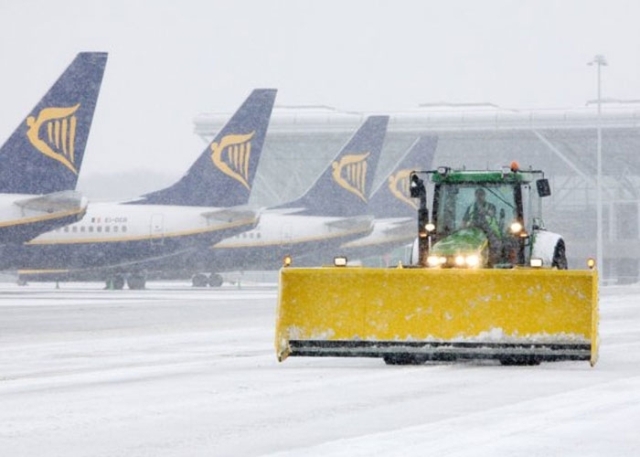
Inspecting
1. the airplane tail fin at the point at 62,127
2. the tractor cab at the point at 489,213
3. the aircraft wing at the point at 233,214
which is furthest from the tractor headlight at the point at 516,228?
the aircraft wing at the point at 233,214

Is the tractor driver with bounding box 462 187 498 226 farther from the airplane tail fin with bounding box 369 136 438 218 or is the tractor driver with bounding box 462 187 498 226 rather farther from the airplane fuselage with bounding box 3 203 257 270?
the airplane tail fin with bounding box 369 136 438 218

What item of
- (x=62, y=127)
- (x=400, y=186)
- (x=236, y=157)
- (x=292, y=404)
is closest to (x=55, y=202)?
(x=62, y=127)

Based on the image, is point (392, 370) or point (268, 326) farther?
point (268, 326)

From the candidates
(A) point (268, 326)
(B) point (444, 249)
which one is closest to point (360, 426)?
(B) point (444, 249)

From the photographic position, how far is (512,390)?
17.1 m

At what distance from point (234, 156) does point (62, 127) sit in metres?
17.1

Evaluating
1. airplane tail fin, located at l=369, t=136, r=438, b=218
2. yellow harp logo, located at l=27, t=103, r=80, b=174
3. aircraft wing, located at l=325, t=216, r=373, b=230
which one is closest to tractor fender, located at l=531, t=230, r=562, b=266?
yellow harp logo, located at l=27, t=103, r=80, b=174

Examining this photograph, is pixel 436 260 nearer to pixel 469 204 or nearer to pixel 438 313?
pixel 438 313

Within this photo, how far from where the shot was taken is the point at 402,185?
89.2m

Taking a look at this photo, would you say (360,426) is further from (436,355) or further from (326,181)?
(326,181)

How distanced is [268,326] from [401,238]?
173ft

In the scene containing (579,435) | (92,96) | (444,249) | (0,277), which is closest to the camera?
(579,435)

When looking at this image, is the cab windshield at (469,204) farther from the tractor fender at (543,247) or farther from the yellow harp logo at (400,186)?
the yellow harp logo at (400,186)

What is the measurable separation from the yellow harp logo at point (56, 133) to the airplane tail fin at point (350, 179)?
29.2 metres
